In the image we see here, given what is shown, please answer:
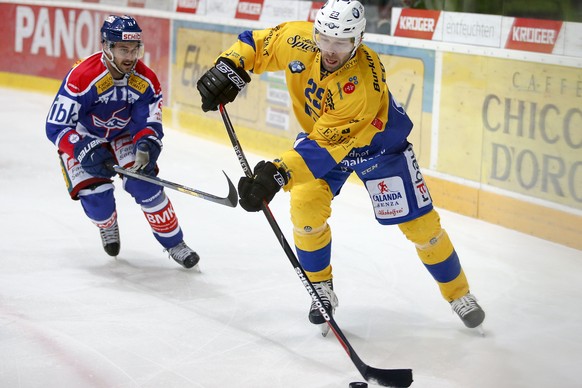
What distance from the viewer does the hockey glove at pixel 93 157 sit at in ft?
13.5

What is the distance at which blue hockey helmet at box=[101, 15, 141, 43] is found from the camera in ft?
13.4

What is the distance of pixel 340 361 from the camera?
3.39m

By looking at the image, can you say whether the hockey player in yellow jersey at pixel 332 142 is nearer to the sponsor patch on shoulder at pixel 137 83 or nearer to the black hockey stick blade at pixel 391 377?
the black hockey stick blade at pixel 391 377

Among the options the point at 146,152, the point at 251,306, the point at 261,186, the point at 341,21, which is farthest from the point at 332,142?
the point at 146,152

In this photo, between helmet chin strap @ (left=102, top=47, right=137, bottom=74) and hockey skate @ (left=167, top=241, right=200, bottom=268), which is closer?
helmet chin strap @ (left=102, top=47, right=137, bottom=74)

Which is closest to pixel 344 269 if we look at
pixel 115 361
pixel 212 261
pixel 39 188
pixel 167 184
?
pixel 212 261

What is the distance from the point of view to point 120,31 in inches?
161

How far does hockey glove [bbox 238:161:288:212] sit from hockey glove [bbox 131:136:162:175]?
1.12m

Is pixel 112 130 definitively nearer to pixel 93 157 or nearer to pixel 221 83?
pixel 93 157

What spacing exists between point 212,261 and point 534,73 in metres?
1.98

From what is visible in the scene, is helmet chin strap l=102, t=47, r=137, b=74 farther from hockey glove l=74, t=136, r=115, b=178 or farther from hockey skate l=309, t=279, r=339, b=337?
hockey skate l=309, t=279, r=339, b=337

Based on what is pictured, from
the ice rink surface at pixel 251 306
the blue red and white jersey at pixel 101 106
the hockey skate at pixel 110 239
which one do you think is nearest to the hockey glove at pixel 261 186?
the ice rink surface at pixel 251 306

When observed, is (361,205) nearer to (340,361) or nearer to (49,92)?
(340,361)

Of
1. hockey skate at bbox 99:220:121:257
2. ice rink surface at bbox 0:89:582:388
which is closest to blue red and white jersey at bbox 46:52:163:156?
hockey skate at bbox 99:220:121:257
